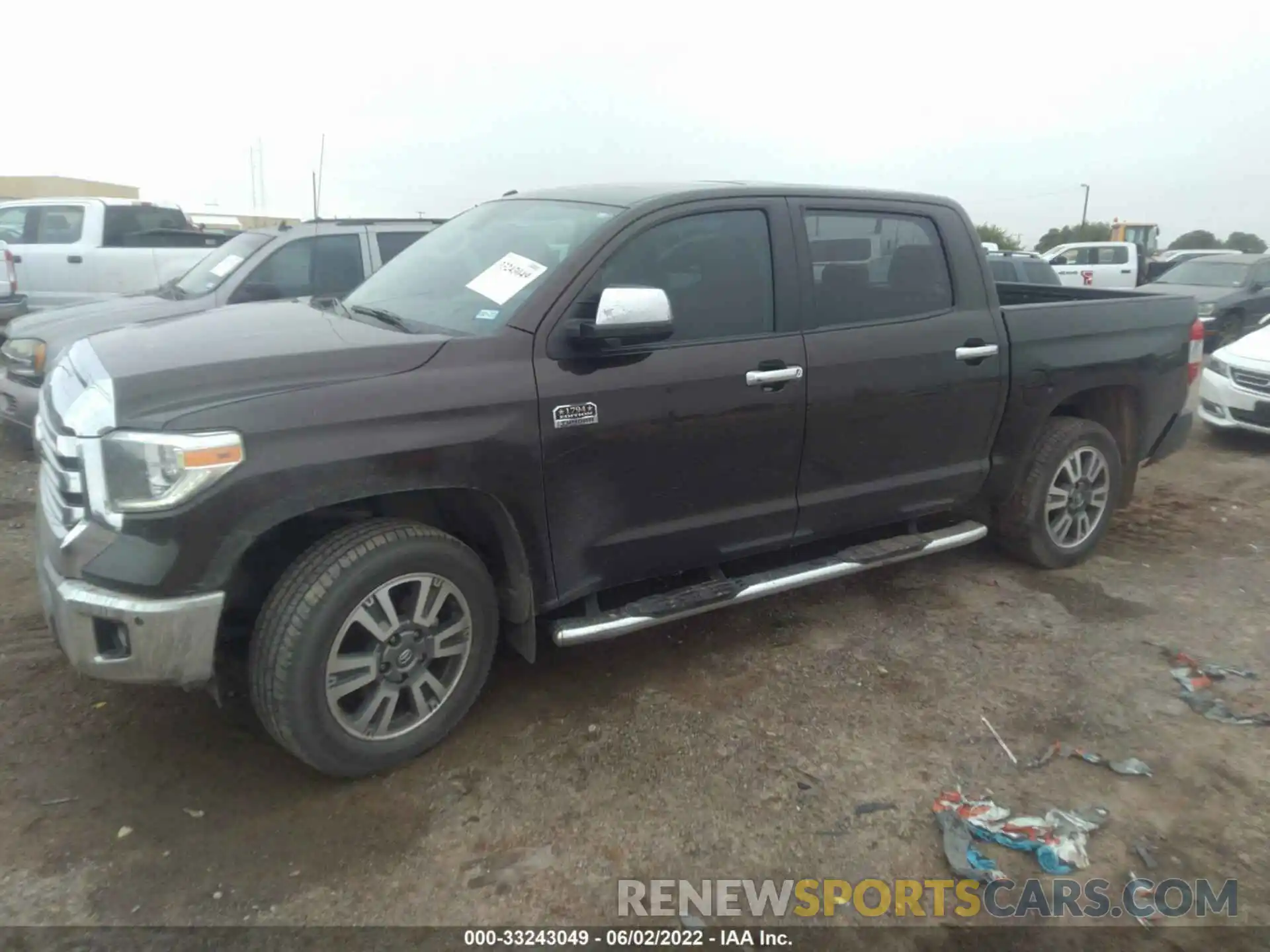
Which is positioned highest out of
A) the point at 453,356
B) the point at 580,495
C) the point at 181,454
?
the point at 453,356

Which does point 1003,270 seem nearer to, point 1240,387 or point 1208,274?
point 1240,387

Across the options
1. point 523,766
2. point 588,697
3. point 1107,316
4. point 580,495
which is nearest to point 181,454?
point 580,495

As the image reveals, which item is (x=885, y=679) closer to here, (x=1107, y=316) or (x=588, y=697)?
(x=588, y=697)

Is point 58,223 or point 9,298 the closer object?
point 9,298

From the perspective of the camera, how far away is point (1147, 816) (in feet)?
9.91

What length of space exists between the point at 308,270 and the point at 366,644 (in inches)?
197

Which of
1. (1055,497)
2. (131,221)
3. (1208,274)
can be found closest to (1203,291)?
(1208,274)

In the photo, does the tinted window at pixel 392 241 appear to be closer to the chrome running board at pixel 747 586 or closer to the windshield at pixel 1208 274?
the chrome running board at pixel 747 586

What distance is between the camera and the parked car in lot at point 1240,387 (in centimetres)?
795

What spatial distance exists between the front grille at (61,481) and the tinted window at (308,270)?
4.00m

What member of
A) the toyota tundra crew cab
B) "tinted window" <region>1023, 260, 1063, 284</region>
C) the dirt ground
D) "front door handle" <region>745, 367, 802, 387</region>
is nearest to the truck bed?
the toyota tundra crew cab

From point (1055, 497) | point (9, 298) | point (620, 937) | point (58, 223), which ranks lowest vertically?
point (620, 937)

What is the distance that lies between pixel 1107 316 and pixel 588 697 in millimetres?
3297

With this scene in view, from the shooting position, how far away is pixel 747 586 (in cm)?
371
